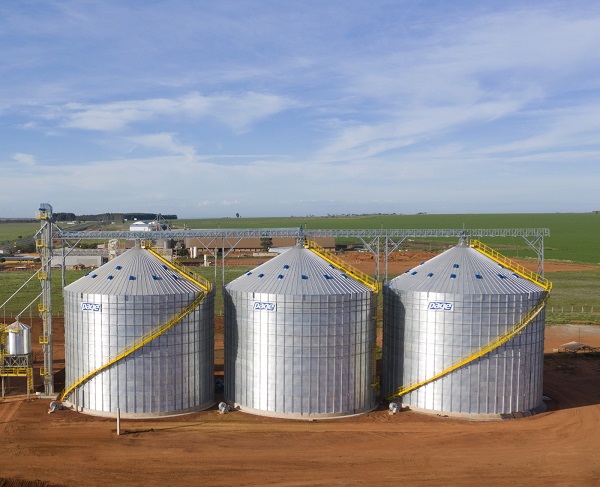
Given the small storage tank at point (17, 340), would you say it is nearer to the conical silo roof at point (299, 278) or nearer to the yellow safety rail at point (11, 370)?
the yellow safety rail at point (11, 370)

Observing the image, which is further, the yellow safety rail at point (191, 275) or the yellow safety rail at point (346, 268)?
the yellow safety rail at point (346, 268)

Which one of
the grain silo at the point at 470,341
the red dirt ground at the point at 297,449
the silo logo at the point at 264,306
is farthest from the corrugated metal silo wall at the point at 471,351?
the silo logo at the point at 264,306

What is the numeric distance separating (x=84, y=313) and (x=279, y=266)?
46.9 feet

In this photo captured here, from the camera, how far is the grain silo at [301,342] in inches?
1650

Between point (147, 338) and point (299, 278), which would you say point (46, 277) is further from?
point (299, 278)

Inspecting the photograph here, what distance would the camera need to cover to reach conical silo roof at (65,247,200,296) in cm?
4178

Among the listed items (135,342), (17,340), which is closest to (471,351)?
(135,342)

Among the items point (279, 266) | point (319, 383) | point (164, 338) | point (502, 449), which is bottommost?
point (502, 449)

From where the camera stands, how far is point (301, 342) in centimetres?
4188

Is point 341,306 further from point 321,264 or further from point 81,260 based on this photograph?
point 81,260

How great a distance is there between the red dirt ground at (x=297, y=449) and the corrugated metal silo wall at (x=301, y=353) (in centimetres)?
129

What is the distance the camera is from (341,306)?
4234 centimetres

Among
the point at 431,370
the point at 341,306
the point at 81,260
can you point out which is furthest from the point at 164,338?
the point at 81,260

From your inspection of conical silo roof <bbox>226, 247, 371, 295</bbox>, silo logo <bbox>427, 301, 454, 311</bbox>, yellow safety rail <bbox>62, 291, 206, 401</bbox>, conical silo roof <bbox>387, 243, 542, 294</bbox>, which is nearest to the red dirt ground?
yellow safety rail <bbox>62, 291, 206, 401</bbox>
